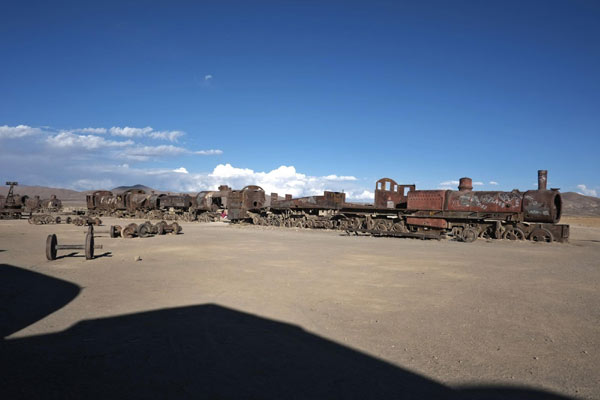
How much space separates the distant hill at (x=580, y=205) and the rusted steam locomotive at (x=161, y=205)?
66.1m

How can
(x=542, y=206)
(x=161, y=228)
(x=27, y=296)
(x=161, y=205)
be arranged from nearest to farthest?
(x=27, y=296) → (x=542, y=206) → (x=161, y=228) → (x=161, y=205)

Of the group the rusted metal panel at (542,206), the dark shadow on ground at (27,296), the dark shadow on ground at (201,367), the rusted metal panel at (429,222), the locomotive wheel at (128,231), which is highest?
the rusted metal panel at (542,206)

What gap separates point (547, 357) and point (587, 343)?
100 centimetres

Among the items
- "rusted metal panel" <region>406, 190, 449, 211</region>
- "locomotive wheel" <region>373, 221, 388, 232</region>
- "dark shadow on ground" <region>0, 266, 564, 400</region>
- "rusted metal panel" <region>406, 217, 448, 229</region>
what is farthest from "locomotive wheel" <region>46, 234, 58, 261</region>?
"rusted metal panel" <region>406, 190, 449, 211</region>

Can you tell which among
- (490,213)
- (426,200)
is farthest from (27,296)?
(490,213)

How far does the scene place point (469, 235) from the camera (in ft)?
66.5

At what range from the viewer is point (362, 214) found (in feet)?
85.9

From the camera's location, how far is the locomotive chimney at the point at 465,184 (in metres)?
22.5

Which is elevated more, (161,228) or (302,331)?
(161,228)

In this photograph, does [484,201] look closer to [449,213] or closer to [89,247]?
[449,213]

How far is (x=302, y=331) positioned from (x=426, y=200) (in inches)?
764

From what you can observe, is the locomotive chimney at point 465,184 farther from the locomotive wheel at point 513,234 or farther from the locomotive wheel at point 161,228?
the locomotive wheel at point 161,228

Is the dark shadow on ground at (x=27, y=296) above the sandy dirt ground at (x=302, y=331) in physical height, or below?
below

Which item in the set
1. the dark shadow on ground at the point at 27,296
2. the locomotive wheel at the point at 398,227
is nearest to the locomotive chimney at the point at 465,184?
the locomotive wheel at the point at 398,227
